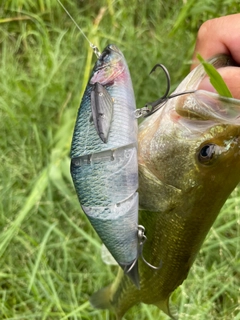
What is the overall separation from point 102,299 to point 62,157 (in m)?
0.85

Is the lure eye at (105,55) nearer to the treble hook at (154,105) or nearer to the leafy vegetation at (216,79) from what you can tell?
the treble hook at (154,105)

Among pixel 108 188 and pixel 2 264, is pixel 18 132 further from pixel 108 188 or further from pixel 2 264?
pixel 108 188

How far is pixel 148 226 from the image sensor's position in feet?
4.66

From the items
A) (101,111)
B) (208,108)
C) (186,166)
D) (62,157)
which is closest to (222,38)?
(208,108)

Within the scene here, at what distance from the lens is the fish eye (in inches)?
48.7

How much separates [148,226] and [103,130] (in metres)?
0.43

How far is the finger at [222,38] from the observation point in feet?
5.20

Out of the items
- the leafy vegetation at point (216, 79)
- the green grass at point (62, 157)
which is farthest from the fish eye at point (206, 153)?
the green grass at point (62, 157)

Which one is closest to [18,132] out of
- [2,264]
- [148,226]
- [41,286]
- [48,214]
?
[48,214]

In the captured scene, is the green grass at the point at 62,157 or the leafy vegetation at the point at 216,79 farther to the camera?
the green grass at the point at 62,157

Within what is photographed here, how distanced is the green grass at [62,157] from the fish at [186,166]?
0.84m

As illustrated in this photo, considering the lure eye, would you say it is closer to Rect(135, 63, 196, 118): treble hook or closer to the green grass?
Rect(135, 63, 196, 118): treble hook

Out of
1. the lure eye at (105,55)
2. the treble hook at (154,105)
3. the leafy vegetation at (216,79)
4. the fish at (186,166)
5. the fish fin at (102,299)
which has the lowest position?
the fish fin at (102,299)

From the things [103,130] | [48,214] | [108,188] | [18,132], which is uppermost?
[103,130]
